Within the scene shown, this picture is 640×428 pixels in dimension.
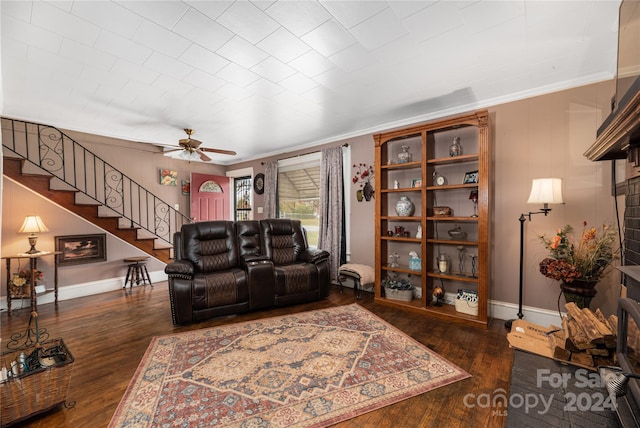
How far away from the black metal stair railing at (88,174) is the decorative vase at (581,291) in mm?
5871

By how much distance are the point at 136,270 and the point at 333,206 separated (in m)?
3.53

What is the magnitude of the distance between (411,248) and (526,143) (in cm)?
183

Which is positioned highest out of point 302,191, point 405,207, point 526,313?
point 302,191

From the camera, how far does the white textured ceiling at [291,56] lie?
175cm

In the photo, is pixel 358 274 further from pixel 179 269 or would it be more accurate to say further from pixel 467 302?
pixel 179 269

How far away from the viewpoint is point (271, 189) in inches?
224

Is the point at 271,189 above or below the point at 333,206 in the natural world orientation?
above

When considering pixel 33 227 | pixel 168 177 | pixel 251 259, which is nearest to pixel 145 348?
pixel 251 259

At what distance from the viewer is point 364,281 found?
3.94 meters

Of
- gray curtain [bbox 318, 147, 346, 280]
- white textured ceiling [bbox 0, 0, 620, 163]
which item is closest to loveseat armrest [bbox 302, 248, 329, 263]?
gray curtain [bbox 318, 147, 346, 280]

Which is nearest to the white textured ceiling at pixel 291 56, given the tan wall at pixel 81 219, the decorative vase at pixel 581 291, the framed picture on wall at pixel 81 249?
the tan wall at pixel 81 219

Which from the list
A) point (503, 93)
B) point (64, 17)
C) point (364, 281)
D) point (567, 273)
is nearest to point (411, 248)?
point (364, 281)

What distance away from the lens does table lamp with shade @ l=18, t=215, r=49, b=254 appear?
3.51 metres

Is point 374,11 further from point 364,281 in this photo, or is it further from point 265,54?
point 364,281
